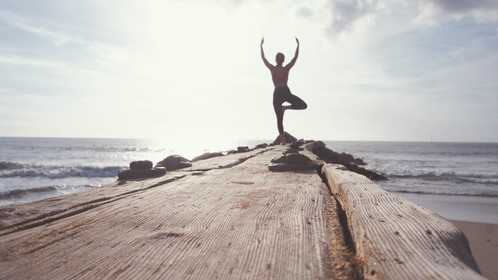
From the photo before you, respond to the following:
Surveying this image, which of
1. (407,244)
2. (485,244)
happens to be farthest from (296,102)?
(407,244)

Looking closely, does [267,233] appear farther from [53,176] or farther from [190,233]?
[53,176]

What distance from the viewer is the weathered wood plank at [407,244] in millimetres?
659

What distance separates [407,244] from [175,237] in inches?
24.3

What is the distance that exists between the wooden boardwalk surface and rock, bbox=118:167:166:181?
856 mm

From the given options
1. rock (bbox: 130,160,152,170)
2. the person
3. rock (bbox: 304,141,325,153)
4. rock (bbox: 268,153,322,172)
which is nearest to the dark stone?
rock (bbox: 304,141,325,153)

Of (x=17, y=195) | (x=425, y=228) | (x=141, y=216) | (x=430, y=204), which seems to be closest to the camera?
(x=425, y=228)

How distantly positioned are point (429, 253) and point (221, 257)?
0.46m

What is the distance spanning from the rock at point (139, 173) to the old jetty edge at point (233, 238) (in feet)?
2.92

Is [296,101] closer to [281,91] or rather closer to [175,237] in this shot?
[281,91]

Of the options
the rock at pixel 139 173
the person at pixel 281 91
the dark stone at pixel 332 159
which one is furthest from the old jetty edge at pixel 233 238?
the person at pixel 281 91

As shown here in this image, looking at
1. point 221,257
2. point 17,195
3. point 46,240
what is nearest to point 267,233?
point 221,257

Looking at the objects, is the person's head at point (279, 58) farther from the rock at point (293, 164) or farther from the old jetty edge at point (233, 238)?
the old jetty edge at point (233, 238)

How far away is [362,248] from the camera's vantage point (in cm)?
80

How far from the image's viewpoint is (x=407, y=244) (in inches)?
31.3
